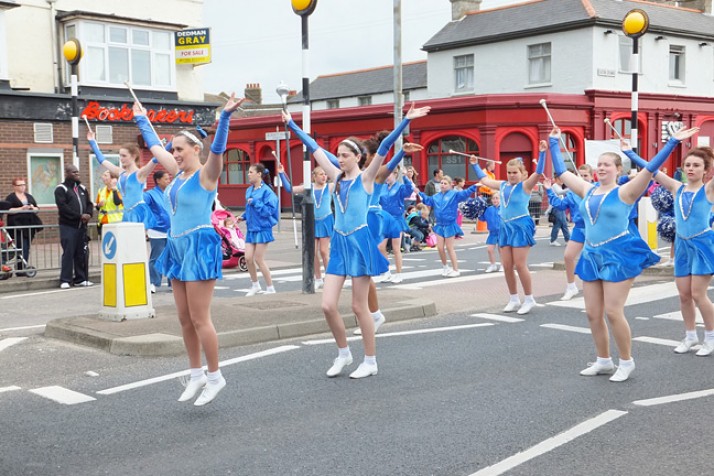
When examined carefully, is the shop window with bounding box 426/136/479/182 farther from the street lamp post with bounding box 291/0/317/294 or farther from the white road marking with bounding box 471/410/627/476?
the white road marking with bounding box 471/410/627/476

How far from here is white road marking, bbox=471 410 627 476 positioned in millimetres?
4594

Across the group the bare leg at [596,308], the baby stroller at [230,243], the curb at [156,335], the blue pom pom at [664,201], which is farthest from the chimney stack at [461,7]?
the bare leg at [596,308]

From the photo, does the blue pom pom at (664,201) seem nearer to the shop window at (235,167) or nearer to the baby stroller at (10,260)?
the baby stroller at (10,260)

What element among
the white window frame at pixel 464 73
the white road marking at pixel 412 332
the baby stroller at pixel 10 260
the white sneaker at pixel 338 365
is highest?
the white window frame at pixel 464 73

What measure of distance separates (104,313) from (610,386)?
5.61 m

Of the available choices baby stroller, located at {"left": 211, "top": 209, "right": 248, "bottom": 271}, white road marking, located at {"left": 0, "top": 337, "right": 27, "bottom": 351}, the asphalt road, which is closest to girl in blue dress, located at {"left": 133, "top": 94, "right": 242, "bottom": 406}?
the asphalt road

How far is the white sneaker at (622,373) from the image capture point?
6.61 metres

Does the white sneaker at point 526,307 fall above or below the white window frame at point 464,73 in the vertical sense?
below

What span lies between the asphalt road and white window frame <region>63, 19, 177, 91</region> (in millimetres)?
18185

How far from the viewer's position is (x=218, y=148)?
18.5 ft

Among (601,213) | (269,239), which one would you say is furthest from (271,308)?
(601,213)

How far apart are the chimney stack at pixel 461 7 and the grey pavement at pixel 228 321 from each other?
33072 mm

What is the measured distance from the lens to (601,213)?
6.63 m

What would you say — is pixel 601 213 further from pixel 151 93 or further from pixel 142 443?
pixel 151 93
